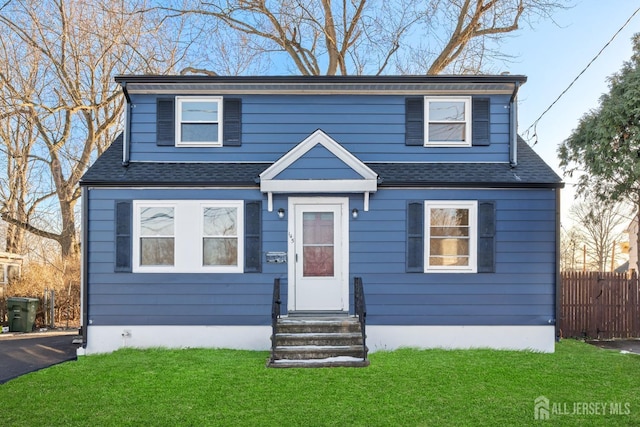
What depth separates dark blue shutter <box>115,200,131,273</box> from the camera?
7434mm

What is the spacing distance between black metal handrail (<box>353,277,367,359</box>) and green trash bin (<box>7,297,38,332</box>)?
8.77 metres

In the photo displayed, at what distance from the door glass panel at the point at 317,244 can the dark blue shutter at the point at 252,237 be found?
0.83 meters

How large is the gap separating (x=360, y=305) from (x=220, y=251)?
283 centimetres

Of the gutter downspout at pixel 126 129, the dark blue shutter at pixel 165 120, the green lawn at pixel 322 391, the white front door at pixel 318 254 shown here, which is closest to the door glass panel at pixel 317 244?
the white front door at pixel 318 254

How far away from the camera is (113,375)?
5.72 meters

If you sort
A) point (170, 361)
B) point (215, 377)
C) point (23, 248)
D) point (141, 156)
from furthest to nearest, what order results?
1. point (23, 248)
2. point (141, 156)
3. point (170, 361)
4. point (215, 377)

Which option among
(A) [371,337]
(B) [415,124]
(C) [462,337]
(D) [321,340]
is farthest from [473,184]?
(D) [321,340]

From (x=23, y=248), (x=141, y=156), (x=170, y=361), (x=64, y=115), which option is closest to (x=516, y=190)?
(x=170, y=361)

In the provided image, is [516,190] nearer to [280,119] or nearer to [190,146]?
[280,119]

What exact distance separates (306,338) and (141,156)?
4.84 meters

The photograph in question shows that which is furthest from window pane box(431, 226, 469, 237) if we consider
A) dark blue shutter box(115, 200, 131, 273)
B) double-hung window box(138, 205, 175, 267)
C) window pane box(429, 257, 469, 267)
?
dark blue shutter box(115, 200, 131, 273)

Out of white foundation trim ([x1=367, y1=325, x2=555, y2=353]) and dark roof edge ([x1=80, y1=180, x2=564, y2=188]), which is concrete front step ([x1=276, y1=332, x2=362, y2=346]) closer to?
white foundation trim ([x1=367, y1=325, x2=555, y2=353])

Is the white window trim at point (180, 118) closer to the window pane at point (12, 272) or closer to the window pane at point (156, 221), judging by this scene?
the window pane at point (156, 221)

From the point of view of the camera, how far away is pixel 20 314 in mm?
10430
